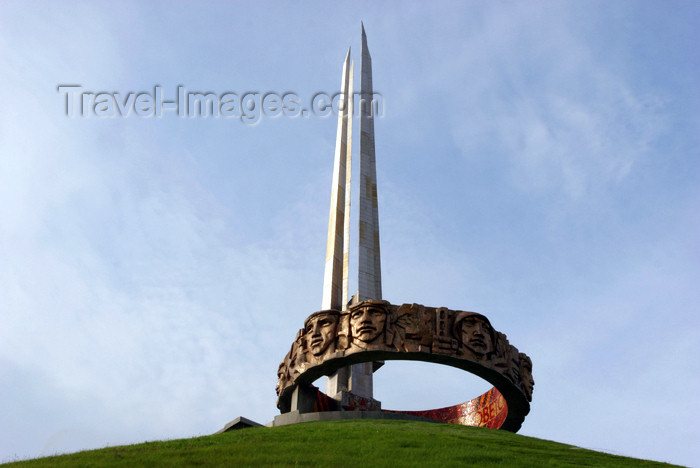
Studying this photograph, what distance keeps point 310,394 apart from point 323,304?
5.59 metres

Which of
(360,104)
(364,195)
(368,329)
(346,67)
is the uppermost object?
(346,67)

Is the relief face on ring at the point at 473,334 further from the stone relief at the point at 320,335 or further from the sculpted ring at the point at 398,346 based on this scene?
the stone relief at the point at 320,335

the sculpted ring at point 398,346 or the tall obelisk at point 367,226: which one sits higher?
the tall obelisk at point 367,226

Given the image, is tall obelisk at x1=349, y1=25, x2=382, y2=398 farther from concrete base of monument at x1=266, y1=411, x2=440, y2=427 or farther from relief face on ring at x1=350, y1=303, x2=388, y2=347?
relief face on ring at x1=350, y1=303, x2=388, y2=347

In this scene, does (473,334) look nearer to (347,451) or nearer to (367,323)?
(367,323)

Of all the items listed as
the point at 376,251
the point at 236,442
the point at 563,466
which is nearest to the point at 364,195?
the point at 376,251

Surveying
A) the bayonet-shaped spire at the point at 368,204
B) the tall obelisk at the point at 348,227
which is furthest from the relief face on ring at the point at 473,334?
the bayonet-shaped spire at the point at 368,204

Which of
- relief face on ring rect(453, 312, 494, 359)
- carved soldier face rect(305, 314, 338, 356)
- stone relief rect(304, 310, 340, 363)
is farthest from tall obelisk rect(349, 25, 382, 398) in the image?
relief face on ring rect(453, 312, 494, 359)

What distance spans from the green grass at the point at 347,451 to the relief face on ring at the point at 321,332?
160 inches

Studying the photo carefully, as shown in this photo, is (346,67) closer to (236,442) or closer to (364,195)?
(364,195)

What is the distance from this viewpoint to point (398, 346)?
2067 cm

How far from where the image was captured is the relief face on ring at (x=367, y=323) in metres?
20.7

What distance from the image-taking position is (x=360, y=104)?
3359 cm

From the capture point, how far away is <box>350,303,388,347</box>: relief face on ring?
67.8ft
